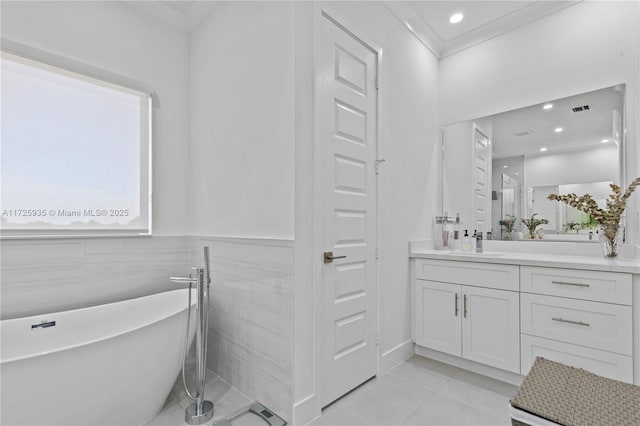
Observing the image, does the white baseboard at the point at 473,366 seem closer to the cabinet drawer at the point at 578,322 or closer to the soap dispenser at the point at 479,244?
the cabinet drawer at the point at 578,322

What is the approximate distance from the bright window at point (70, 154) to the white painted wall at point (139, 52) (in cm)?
12

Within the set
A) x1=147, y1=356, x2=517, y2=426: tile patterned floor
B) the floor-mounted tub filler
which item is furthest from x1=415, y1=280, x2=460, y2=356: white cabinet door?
the floor-mounted tub filler

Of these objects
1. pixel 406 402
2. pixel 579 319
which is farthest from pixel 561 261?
pixel 406 402

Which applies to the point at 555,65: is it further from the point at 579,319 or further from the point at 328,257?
the point at 328,257

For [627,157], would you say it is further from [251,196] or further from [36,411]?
[36,411]

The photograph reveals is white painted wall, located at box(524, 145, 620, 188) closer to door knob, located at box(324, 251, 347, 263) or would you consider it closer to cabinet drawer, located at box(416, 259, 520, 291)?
cabinet drawer, located at box(416, 259, 520, 291)

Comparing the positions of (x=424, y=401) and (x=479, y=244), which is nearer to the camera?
(x=424, y=401)

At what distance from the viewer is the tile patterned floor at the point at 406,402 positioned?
175cm

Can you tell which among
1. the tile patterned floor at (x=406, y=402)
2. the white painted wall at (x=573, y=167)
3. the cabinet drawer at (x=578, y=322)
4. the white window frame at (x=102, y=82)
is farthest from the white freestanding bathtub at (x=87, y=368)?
the white painted wall at (x=573, y=167)

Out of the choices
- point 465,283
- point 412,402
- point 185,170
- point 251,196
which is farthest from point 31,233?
point 465,283

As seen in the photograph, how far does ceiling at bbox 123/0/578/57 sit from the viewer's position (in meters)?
2.44

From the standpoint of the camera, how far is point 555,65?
247 cm

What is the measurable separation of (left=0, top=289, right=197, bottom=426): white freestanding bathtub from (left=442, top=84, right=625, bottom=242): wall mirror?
2613 millimetres

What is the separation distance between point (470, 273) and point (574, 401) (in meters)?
1.40
